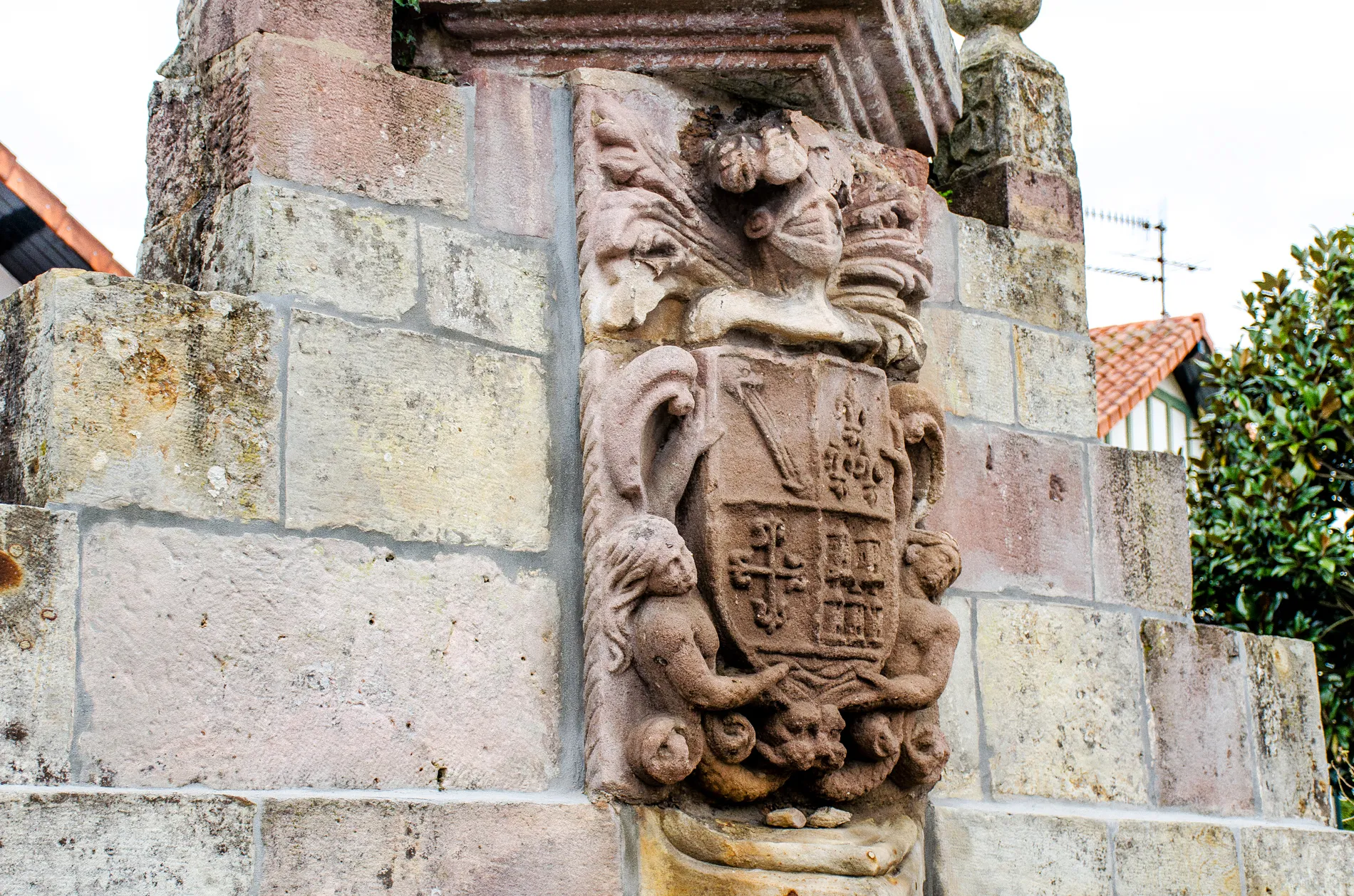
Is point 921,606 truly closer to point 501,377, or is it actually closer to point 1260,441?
point 501,377

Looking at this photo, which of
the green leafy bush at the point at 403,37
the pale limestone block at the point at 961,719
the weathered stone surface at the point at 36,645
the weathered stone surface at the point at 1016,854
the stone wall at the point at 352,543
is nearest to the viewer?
the weathered stone surface at the point at 36,645

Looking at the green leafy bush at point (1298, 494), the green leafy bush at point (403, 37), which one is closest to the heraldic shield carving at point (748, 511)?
the green leafy bush at point (403, 37)

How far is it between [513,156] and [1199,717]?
2102 mm

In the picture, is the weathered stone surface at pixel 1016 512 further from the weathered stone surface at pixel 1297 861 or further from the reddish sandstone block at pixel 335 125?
the reddish sandstone block at pixel 335 125

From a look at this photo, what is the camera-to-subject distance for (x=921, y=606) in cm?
323

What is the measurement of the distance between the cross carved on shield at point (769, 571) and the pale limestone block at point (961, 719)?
58cm

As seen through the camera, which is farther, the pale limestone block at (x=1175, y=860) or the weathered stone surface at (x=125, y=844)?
the pale limestone block at (x=1175, y=860)

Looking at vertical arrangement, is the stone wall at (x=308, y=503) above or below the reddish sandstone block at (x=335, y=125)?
below

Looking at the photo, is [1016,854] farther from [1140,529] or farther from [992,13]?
[992,13]

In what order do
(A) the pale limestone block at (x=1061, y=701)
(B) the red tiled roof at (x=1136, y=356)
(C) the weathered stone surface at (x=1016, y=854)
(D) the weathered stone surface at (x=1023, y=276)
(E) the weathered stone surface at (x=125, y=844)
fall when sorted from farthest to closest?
(B) the red tiled roof at (x=1136, y=356), (D) the weathered stone surface at (x=1023, y=276), (A) the pale limestone block at (x=1061, y=701), (C) the weathered stone surface at (x=1016, y=854), (E) the weathered stone surface at (x=125, y=844)

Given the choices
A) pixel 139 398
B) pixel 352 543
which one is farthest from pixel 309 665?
pixel 139 398

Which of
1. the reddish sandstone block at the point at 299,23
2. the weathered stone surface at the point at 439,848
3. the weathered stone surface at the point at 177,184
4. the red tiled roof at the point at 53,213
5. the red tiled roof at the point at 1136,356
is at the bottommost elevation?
the weathered stone surface at the point at 439,848

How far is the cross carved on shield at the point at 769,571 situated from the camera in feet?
9.56

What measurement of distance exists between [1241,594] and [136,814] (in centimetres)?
555
